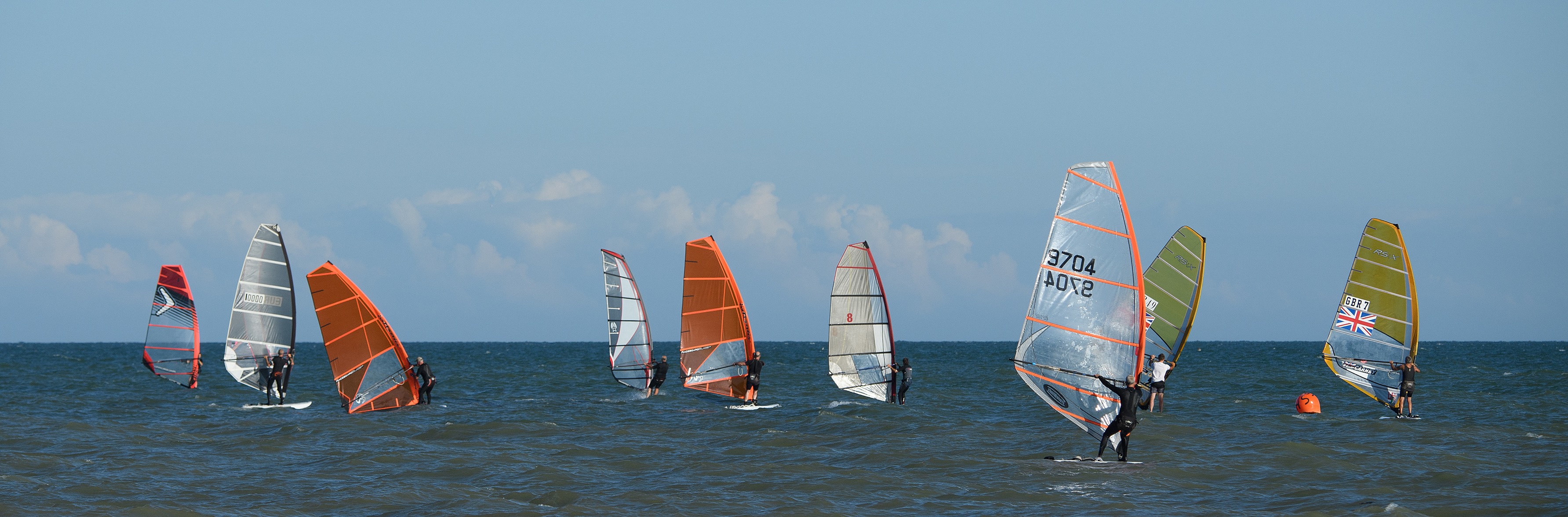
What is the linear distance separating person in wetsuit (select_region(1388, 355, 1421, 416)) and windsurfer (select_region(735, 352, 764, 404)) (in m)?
13.9

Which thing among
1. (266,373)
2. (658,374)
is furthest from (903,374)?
(266,373)

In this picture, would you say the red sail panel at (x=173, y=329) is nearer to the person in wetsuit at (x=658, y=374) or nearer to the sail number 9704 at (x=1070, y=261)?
the person in wetsuit at (x=658, y=374)

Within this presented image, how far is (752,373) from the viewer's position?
2692cm

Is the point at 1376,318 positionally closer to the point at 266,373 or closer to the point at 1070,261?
the point at 1070,261

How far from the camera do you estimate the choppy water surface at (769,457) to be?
48.9 ft

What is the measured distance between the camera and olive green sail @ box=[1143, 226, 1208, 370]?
91.3ft

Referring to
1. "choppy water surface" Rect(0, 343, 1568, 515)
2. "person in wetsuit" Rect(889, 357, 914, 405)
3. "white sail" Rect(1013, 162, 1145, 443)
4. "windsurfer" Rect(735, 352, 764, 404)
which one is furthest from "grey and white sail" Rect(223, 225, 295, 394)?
"white sail" Rect(1013, 162, 1145, 443)

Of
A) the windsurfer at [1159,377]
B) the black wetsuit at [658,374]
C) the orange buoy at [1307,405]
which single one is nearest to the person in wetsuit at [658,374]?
the black wetsuit at [658,374]

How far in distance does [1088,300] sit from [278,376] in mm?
20358

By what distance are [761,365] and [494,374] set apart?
2777 cm

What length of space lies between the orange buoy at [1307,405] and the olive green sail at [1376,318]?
1075 millimetres

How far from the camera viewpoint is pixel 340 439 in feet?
69.8

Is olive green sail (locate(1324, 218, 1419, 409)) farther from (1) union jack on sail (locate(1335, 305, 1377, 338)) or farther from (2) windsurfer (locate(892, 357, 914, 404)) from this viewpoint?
(2) windsurfer (locate(892, 357, 914, 404))

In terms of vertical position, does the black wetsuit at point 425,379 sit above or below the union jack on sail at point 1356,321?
below
